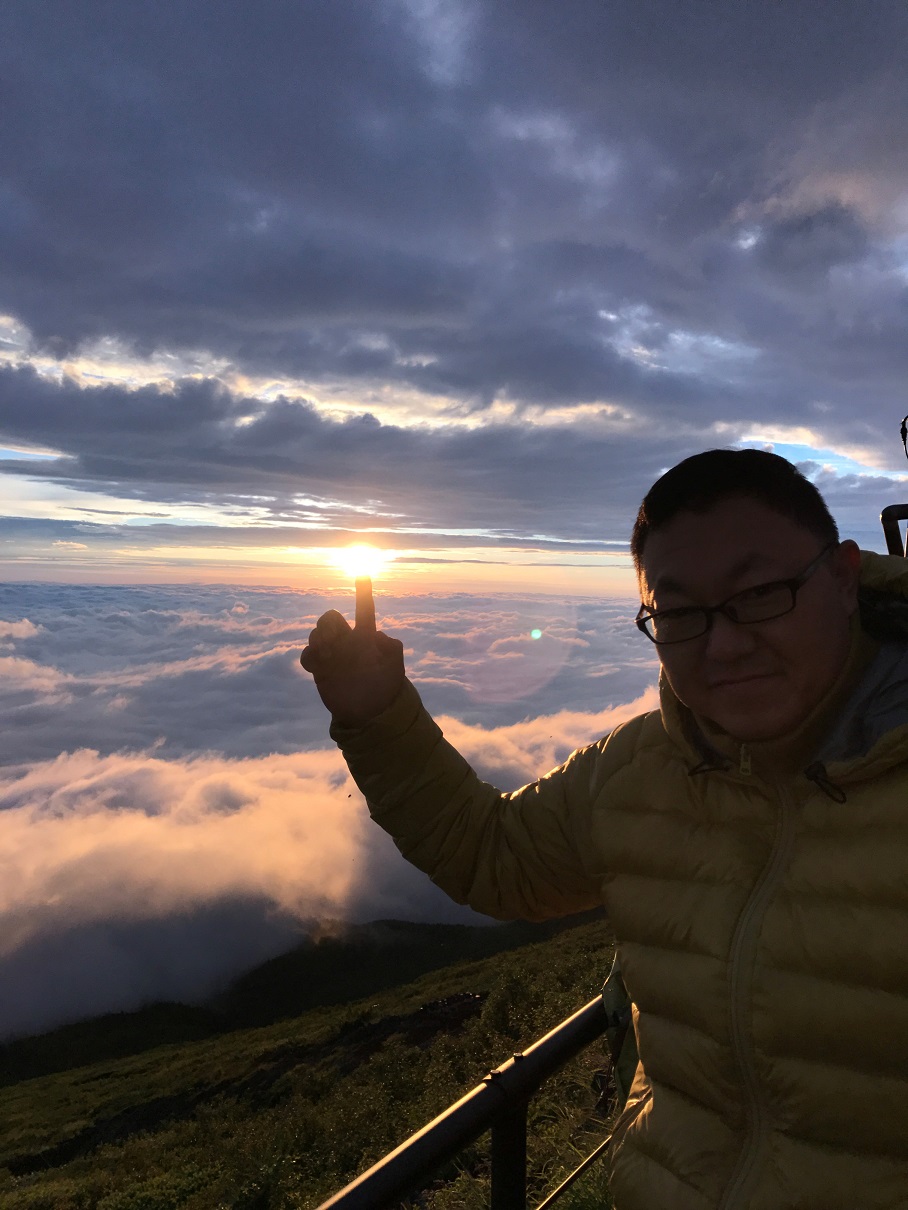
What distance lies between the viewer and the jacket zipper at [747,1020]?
1.90 m

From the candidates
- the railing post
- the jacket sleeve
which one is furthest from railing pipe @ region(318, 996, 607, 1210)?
the jacket sleeve

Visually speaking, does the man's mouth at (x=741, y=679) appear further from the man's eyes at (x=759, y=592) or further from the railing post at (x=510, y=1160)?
the railing post at (x=510, y=1160)

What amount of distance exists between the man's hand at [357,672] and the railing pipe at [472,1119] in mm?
1074

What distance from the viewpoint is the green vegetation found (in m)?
41.6

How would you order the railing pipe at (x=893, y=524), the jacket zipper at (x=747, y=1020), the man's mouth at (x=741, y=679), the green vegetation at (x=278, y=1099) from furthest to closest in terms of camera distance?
the green vegetation at (x=278, y=1099), the railing pipe at (x=893, y=524), the man's mouth at (x=741, y=679), the jacket zipper at (x=747, y=1020)

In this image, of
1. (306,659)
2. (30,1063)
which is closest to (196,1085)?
(30,1063)

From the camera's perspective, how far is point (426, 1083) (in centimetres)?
4716

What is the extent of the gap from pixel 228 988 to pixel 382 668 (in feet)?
527

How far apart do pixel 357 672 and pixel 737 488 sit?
1.22 m

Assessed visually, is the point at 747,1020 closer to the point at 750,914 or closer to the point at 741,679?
the point at 750,914

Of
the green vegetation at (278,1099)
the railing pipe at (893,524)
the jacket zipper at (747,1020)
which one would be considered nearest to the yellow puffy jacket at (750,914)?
the jacket zipper at (747,1020)

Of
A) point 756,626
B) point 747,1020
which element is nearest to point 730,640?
point 756,626

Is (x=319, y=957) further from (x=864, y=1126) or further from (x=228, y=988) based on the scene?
(x=864, y=1126)

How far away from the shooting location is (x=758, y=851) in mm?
2055
